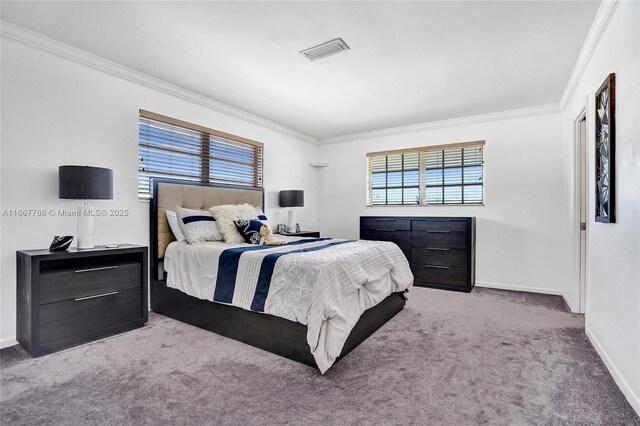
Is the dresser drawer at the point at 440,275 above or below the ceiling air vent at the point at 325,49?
below

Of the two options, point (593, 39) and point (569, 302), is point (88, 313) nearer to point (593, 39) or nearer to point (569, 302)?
point (593, 39)

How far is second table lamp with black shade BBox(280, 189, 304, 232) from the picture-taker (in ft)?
16.3

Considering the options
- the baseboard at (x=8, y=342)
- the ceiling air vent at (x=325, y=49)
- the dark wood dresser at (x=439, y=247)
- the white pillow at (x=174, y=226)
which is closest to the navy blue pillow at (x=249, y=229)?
the white pillow at (x=174, y=226)

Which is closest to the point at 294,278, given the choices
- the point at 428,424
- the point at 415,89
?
the point at 428,424

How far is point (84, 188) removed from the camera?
255 cm

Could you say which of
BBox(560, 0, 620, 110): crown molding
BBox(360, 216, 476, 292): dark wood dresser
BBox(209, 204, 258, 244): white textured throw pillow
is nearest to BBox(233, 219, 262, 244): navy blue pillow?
BBox(209, 204, 258, 244): white textured throw pillow

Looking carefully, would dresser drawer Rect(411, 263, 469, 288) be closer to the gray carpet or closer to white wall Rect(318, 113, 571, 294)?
white wall Rect(318, 113, 571, 294)

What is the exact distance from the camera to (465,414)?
1.67m

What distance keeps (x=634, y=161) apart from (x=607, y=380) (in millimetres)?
1333

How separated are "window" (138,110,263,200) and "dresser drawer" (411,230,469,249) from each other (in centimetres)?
245

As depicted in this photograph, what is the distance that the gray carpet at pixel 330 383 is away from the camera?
166cm

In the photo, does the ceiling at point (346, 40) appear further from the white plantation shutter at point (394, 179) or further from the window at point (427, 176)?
the white plantation shutter at point (394, 179)

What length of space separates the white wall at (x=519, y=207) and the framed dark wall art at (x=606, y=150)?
1719 millimetres

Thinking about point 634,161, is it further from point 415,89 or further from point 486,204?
point 486,204
